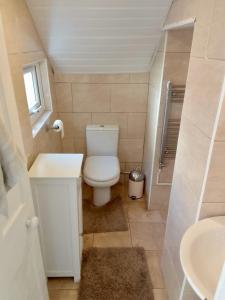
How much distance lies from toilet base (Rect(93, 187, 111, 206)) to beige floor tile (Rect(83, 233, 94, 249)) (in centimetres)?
43

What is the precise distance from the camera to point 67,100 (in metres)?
2.51

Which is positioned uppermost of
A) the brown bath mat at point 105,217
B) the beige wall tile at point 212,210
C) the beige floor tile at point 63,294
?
the beige wall tile at point 212,210

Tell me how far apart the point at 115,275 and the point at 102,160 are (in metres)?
1.15

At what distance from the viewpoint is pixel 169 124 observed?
6.80ft

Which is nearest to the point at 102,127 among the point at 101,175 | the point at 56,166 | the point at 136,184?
the point at 101,175

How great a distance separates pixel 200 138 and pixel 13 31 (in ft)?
3.88

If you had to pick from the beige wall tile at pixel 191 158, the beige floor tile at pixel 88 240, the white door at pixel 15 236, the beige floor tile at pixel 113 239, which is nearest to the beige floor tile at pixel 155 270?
the beige floor tile at pixel 113 239

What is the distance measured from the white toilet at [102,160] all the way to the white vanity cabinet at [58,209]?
654 mm

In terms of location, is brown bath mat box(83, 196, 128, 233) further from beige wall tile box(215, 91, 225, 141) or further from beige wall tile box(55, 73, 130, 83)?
beige wall tile box(215, 91, 225, 141)

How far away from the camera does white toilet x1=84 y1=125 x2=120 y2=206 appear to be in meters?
2.24

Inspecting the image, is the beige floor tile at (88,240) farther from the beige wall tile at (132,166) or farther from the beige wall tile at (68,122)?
the beige wall tile at (68,122)

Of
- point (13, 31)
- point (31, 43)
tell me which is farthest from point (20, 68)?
point (31, 43)

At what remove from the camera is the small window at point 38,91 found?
1989mm

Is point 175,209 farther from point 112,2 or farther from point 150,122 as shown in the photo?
point 112,2
